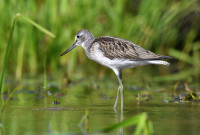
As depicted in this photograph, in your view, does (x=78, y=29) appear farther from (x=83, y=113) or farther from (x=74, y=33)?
(x=83, y=113)

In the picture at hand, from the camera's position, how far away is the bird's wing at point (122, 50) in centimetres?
680

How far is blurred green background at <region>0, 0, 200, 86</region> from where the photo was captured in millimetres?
9922

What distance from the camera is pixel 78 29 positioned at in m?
10.7

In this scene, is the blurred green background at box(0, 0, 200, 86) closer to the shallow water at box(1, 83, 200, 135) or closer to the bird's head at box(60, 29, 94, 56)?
the bird's head at box(60, 29, 94, 56)

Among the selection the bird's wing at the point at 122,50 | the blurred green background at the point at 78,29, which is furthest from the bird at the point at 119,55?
the blurred green background at the point at 78,29

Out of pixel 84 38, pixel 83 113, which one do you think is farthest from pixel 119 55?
pixel 83 113

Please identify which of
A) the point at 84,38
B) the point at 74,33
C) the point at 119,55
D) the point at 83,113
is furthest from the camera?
the point at 74,33

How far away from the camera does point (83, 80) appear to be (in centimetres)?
995

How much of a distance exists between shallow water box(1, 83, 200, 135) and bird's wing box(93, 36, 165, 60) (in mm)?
738

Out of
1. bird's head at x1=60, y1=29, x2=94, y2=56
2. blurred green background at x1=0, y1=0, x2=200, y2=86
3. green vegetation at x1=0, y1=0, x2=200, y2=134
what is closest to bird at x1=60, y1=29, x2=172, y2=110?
bird's head at x1=60, y1=29, x2=94, y2=56

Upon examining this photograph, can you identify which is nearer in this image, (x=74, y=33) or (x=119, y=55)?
(x=119, y=55)

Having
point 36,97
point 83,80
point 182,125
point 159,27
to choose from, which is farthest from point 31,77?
point 182,125

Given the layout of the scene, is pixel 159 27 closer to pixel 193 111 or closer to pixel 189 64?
pixel 189 64

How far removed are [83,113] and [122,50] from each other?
1.59 meters
